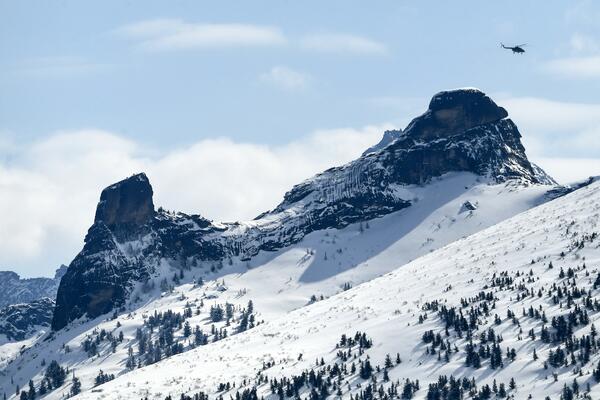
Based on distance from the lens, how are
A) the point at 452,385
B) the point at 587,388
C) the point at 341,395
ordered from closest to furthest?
the point at 587,388 < the point at 452,385 < the point at 341,395

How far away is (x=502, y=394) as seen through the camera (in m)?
168

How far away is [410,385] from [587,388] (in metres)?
31.6

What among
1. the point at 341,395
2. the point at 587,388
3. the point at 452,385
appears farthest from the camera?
the point at 341,395

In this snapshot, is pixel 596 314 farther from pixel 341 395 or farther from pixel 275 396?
pixel 275 396

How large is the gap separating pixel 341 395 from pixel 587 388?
43742mm

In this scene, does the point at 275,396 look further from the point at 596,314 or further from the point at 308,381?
the point at 596,314

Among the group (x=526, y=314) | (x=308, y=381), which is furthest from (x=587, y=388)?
(x=308, y=381)

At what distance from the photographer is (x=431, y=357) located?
637 feet

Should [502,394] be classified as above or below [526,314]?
below

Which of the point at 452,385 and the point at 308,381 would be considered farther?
the point at 308,381

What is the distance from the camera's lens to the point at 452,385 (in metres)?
176

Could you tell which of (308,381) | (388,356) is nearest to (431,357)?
(388,356)

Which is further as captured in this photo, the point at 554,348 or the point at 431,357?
the point at 431,357

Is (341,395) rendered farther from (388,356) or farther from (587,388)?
(587,388)
